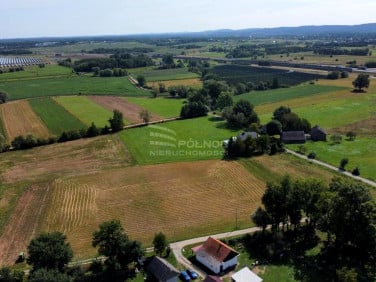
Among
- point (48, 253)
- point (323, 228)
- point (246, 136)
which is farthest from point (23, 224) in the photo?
point (246, 136)

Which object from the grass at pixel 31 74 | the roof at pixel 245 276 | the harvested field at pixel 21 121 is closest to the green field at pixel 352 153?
the roof at pixel 245 276

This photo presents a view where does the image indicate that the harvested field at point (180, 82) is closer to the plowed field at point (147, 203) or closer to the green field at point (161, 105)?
the green field at point (161, 105)

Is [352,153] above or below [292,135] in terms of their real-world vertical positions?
below

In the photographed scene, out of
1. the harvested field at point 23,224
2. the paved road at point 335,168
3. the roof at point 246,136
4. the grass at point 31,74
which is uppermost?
the grass at point 31,74

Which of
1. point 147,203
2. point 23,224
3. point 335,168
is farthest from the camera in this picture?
point 335,168

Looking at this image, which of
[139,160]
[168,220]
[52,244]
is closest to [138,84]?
[139,160]

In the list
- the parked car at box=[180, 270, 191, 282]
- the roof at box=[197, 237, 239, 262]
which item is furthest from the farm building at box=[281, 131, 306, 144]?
the parked car at box=[180, 270, 191, 282]

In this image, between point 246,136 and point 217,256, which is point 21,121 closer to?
point 246,136
